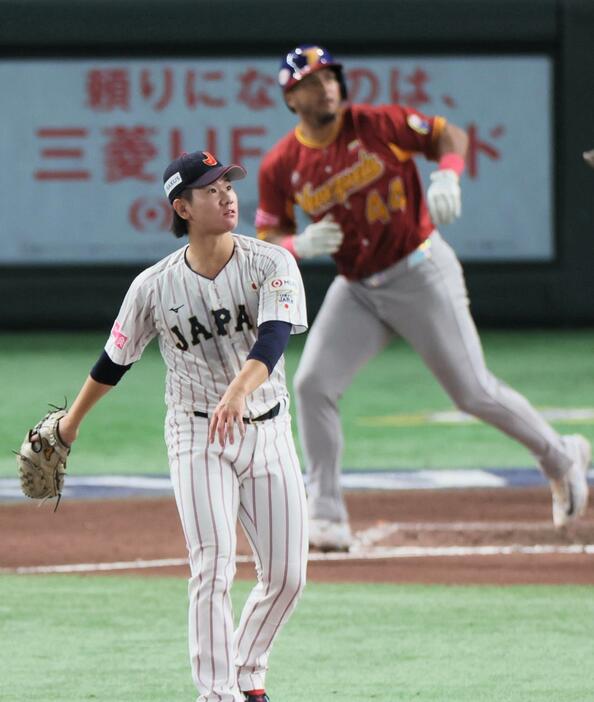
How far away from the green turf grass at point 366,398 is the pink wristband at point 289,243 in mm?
2908

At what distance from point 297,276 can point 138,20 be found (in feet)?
44.2

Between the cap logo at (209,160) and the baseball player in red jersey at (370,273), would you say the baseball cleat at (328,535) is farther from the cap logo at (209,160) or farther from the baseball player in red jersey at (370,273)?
the cap logo at (209,160)

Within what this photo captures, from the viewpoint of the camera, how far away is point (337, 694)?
539cm

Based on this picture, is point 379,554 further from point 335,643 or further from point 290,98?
point 290,98

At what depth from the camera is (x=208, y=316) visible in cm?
504

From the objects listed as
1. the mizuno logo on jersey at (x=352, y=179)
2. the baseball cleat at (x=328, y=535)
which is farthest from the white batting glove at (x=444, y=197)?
the baseball cleat at (x=328, y=535)

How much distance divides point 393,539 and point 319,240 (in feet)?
4.99

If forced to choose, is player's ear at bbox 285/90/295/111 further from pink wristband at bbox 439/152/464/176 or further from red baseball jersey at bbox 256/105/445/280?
pink wristband at bbox 439/152/464/176

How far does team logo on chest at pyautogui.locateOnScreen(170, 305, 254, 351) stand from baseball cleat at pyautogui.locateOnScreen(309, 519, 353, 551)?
289 cm

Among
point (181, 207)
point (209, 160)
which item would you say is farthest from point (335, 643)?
point (209, 160)

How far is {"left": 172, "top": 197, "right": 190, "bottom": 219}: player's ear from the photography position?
5.09 m

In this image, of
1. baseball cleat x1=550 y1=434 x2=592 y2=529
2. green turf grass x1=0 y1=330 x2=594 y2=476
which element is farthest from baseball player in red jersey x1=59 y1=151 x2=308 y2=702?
green turf grass x1=0 y1=330 x2=594 y2=476

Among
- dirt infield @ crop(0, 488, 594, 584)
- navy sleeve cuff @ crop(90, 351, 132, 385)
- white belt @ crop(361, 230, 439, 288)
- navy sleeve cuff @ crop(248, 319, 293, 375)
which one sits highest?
navy sleeve cuff @ crop(248, 319, 293, 375)

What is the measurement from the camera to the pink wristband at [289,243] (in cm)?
781
